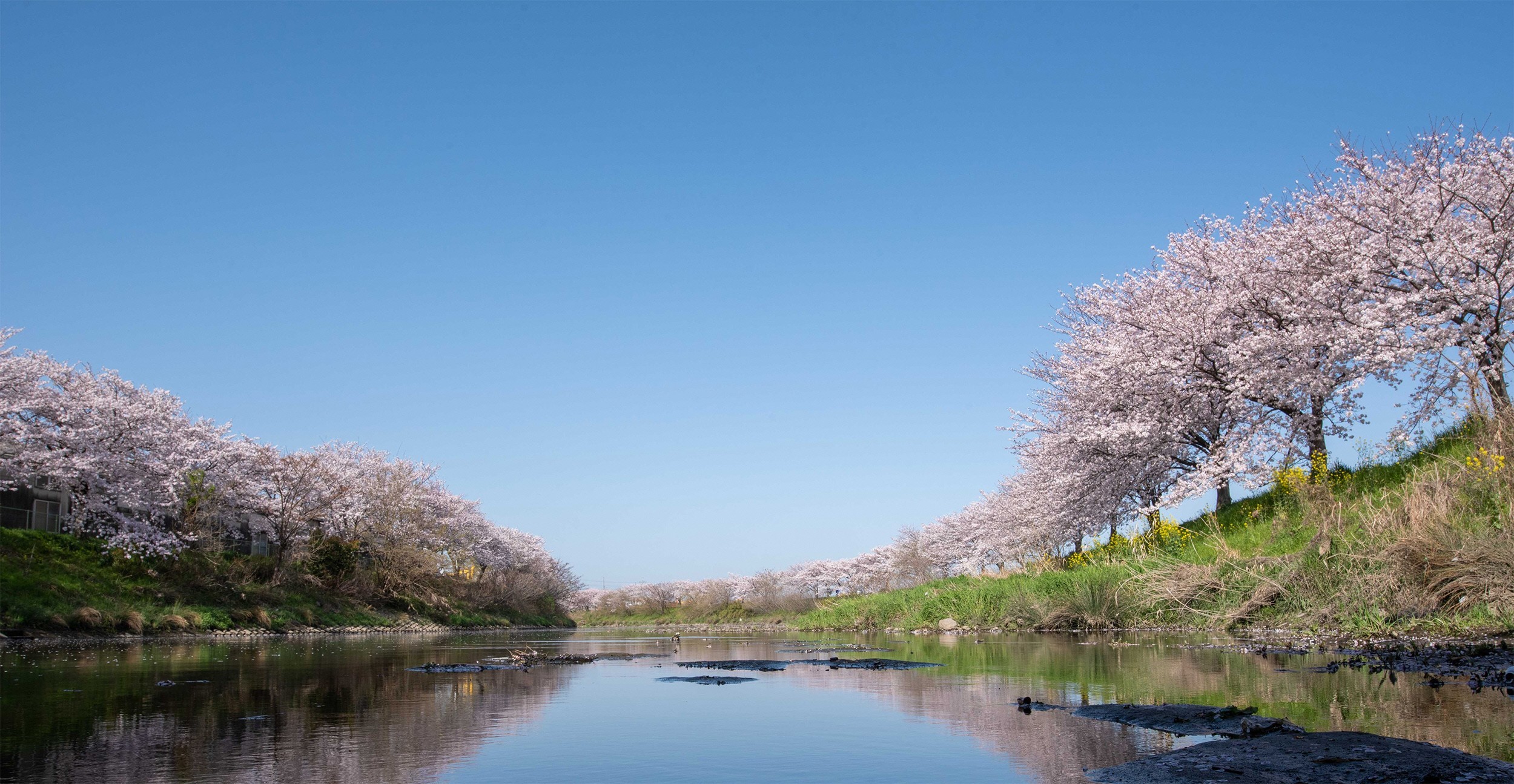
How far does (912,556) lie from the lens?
206 feet

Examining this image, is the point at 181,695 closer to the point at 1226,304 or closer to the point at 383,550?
the point at 1226,304

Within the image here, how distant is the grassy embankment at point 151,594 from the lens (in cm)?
2631

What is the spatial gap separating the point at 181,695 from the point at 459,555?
62.0m

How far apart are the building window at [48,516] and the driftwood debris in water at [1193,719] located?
42085 millimetres

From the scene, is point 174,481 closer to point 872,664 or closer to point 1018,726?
point 872,664

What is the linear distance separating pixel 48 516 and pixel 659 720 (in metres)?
42.0

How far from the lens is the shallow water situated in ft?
14.4

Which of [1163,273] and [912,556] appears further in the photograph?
[912,556]

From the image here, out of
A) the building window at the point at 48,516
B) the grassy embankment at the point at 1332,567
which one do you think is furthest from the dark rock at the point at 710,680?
the building window at the point at 48,516

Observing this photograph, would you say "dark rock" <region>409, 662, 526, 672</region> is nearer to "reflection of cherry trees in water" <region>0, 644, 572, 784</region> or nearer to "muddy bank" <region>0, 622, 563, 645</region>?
"reflection of cherry trees in water" <region>0, 644, 572, 784</region>

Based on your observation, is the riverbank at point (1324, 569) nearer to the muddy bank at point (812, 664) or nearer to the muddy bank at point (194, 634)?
the muddy bank at point (812, 664)

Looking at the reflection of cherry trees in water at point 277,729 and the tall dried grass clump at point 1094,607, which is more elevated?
the reflection of cherry trees in water at point 277,729

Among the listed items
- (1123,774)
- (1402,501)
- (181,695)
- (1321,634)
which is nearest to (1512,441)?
(1402,501)

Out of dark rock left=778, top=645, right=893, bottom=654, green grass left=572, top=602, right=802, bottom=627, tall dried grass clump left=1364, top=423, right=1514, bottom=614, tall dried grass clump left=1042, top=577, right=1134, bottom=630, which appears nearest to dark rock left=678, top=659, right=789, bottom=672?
dark rock left=778, top=645, right=893, bottom=654
